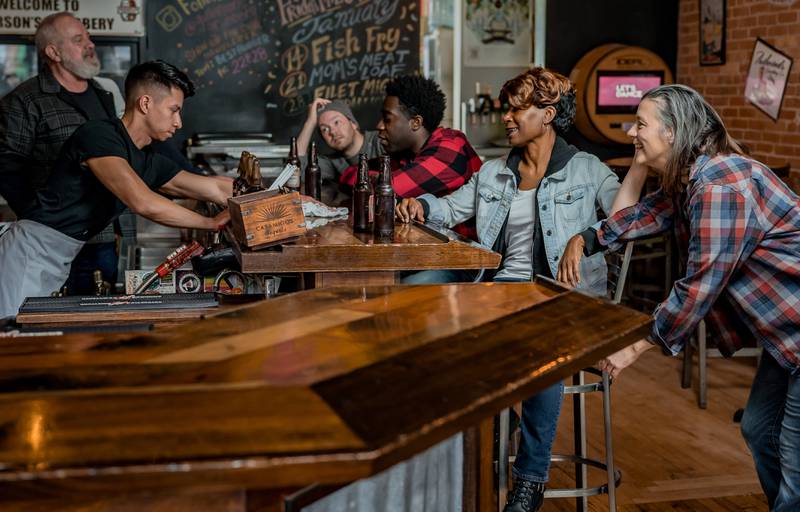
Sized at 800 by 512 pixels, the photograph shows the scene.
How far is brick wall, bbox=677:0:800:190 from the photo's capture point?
5.95 m

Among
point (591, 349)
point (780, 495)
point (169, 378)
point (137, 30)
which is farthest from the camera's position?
point (137, 30)

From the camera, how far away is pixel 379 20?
700 cm

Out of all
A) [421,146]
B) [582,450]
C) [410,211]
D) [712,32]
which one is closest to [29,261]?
[410,211]

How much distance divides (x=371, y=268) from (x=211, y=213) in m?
1.51

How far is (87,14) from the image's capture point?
654 cm

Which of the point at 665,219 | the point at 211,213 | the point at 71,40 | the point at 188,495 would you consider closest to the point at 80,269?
the point at 211,213

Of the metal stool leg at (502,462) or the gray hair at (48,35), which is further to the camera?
the gray hair at (48,35)

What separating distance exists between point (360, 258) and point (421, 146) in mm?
1334

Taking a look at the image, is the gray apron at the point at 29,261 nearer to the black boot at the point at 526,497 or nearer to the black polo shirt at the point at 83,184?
the black polo shirt at the point at 83,184

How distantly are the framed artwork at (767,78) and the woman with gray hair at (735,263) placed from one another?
392 centimetres

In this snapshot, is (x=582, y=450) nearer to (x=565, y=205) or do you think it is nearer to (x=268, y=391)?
(x=565, y=205)

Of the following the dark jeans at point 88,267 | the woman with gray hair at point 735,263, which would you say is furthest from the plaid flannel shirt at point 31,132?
the woman with gray hair at point 735,263

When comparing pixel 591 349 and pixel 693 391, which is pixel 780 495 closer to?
pixel 591 349

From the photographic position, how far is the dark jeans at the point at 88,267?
14.7 ft
